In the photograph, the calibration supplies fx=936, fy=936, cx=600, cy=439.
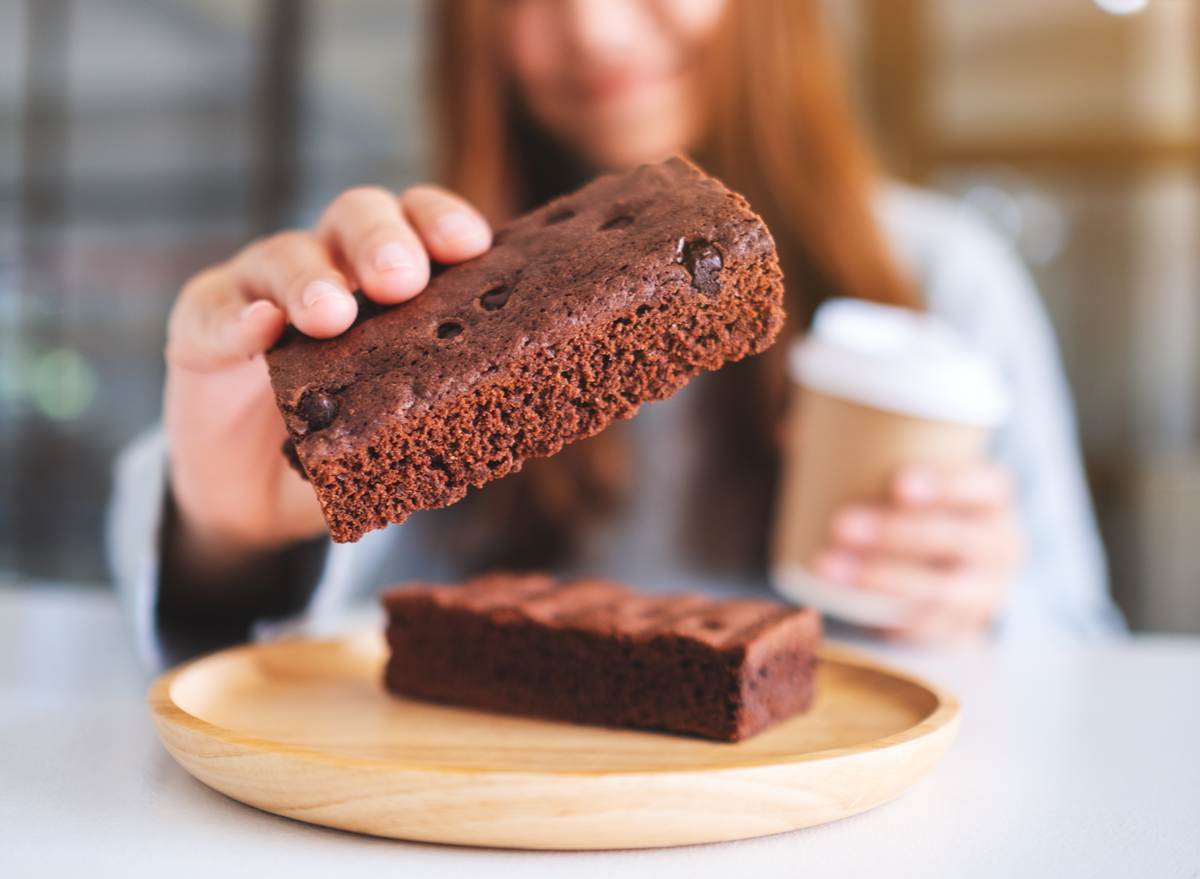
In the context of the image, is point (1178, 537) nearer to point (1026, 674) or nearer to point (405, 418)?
point (1026, 674)

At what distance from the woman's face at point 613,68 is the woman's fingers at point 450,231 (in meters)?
1.08

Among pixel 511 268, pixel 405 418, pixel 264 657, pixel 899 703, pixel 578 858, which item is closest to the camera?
pixel 578 858

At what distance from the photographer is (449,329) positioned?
916mm

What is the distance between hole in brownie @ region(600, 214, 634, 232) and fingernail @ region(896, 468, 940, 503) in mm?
723

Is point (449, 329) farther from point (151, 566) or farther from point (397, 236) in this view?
point (151, 566)

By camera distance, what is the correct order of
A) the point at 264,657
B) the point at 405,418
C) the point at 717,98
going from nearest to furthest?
the point at 405,418
the point at 264,657
the point at 717,98

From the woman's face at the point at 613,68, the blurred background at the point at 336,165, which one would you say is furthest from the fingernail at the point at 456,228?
the blurred background at the point at 336,165

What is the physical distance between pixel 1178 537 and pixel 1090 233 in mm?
1593

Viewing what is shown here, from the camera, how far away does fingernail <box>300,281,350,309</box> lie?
93 cm

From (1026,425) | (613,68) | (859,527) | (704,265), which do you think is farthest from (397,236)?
(1026,425)

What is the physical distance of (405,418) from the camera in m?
0.84

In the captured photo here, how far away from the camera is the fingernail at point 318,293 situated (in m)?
0.93


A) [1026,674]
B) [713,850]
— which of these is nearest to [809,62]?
[1026,674]

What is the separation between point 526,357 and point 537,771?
357 mm
